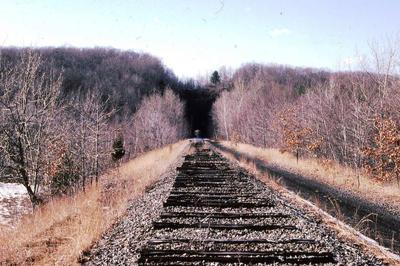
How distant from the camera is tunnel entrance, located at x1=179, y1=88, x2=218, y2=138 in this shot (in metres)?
107

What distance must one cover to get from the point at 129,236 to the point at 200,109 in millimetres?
104707

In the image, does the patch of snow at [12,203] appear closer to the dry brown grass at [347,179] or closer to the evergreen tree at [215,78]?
the dry brown grass at [347,179]

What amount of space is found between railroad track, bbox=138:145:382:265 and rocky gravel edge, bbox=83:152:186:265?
0.20 metres

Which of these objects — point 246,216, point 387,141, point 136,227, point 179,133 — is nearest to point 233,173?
point 387,141

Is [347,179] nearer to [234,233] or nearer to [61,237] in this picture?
[234,233]

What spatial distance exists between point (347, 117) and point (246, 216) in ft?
77.4

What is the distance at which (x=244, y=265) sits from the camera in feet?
20.9

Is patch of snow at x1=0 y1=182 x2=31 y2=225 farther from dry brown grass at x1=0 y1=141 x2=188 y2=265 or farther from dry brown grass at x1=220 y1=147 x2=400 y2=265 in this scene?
dry brown grass at x1=220 y1=147 x2=400 y2=265

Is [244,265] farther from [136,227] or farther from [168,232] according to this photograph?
[136,227]

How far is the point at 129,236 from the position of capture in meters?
8.01

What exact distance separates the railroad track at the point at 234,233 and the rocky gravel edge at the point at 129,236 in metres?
0.20

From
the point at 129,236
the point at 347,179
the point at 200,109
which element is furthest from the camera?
the point at 200,109

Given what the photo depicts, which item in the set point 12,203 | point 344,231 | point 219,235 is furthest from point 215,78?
point 219,235

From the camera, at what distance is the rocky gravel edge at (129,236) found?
6.80 metres
